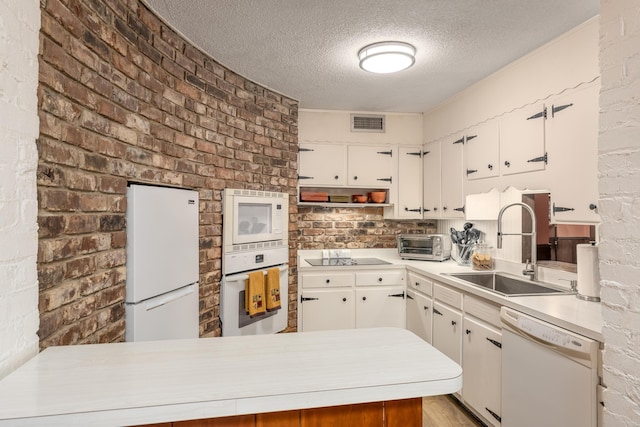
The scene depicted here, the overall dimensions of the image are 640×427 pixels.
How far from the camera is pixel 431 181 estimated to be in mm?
3926

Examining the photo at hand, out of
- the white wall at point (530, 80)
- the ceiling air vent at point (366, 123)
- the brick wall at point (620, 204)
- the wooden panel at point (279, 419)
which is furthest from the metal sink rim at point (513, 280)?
the ceiling air vent at point (366, 123)

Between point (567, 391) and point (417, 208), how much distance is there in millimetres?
2578

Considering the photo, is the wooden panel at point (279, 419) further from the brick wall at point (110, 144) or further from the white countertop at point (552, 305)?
the white countertop at point (552, 305)

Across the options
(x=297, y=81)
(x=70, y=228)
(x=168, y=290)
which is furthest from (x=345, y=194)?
(x=70, y=228)

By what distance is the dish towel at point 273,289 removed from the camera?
10.2 feet

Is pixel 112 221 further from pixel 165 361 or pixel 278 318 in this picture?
pixel 278 318

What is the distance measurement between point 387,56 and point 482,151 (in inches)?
46.7

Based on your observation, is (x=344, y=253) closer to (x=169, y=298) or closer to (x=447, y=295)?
(x=447, y=295)

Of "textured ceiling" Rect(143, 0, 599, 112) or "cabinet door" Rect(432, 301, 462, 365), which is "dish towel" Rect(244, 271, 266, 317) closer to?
"cabinet door" Rect(432, 301, 462, 365)

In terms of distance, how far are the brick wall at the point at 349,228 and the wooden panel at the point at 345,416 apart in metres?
3.14

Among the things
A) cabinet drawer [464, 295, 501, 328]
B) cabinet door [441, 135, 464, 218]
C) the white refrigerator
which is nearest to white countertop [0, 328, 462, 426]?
the white refrigerator

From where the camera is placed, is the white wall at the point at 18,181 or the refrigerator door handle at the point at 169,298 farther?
the refrigerator door handle at the point at 169,298

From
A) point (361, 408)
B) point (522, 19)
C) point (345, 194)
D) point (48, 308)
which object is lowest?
point (361, 408)

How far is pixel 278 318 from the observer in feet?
11.0
